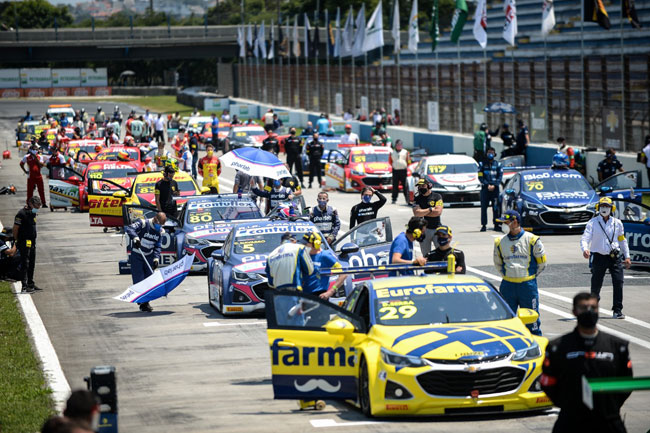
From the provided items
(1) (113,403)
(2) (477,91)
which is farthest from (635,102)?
(1) (113,403)

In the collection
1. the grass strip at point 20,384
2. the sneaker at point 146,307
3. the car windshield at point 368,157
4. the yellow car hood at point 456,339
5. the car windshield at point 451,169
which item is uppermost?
the car windshield at point 368,157

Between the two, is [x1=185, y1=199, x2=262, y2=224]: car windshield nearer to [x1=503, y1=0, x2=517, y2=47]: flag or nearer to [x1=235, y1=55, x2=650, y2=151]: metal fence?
[x1=235, y1=55, x2=650, y2=151]: metal fence

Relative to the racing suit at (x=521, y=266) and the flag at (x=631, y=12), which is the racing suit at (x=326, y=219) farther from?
the flag at (x=631, y=12)

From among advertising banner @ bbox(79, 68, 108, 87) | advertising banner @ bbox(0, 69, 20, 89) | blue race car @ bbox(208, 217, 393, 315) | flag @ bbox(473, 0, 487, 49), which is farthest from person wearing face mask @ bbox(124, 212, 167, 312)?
advertising banner @ bbox(79, 68, 108, 87)

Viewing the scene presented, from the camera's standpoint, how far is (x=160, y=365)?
14.1 metres

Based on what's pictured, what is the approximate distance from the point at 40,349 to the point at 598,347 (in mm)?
8998

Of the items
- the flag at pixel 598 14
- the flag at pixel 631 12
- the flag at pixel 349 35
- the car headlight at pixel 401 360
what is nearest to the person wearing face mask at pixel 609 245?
the car headlight at pixel 401 360

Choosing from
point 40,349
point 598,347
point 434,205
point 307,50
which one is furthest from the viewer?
point 307,50

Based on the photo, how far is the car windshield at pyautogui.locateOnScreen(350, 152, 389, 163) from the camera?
1478 inches

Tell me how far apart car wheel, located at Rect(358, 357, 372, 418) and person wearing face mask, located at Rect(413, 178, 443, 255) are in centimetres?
843

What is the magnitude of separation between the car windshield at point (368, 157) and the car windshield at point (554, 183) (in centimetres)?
1100

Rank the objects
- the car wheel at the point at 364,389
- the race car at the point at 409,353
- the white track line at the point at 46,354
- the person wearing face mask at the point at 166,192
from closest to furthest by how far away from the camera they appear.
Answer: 1. the race car at the point at 409,353
2. the car wheel at the point at 364,389
3. the white track line at the point at 46,354
4. the person wearing face mask at the point at 166,192

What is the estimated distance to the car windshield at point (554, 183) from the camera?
26.4 m

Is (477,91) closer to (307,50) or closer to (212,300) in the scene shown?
(307,50)
